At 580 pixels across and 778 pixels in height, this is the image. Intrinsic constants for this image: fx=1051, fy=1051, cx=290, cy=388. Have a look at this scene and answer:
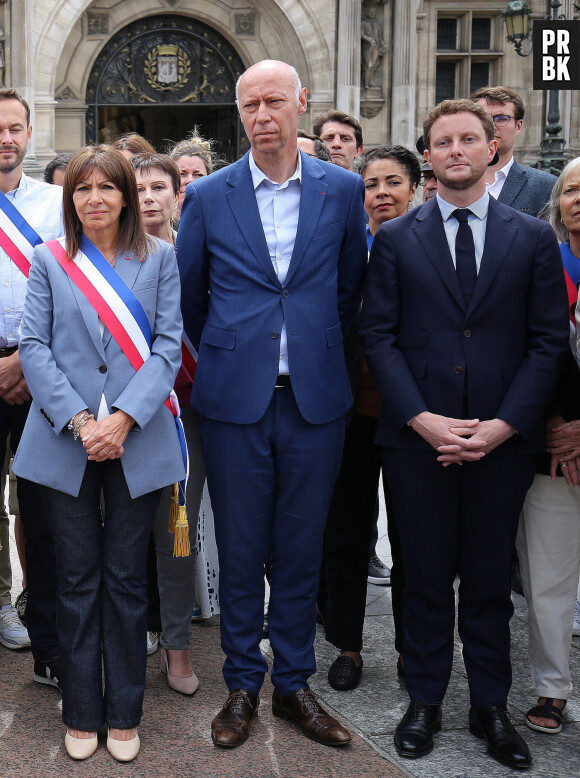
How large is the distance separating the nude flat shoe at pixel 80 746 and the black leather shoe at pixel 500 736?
131 cm

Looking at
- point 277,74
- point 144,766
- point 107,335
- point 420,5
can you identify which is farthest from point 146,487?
point 420,5

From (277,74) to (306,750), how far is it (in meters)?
2.30

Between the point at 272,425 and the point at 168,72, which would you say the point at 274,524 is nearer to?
the point at 272,425

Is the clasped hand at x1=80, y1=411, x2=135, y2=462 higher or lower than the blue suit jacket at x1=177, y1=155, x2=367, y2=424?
lower

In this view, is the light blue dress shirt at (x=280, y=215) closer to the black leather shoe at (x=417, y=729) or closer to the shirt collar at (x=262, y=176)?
the shirt collar at (x=262, y=176)

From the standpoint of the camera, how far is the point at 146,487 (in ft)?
11.5

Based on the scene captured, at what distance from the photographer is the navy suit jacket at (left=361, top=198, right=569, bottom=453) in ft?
11.7

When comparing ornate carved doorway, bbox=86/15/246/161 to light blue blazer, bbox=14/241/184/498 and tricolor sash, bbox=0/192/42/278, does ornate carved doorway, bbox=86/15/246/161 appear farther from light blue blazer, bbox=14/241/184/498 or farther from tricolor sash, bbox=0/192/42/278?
light blue blazer, bbox=14/241/184/498

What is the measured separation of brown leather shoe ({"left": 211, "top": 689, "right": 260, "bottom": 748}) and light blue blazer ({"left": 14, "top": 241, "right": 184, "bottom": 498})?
825 millimetres

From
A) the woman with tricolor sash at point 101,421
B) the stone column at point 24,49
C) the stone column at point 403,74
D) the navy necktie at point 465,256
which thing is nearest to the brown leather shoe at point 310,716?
the woman with tricolor sash at point 101,421

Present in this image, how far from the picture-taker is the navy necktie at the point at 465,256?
A: 3.60 metres

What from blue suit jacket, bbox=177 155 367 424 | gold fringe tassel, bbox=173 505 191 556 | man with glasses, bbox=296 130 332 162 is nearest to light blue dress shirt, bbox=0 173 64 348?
blue suit jacket, bbox=177 155 367 424

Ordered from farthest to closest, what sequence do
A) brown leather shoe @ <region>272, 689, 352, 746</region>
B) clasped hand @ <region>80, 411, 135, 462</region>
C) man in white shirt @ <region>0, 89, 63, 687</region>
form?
man in white shirt @ <region>0, 89, 63, 687</region>, brown leather shoe @ <region>272, 689, 352, 746</region>, clasped hand @ <region>80, 411, 135, 462</region>

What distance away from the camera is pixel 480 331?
3578mm
